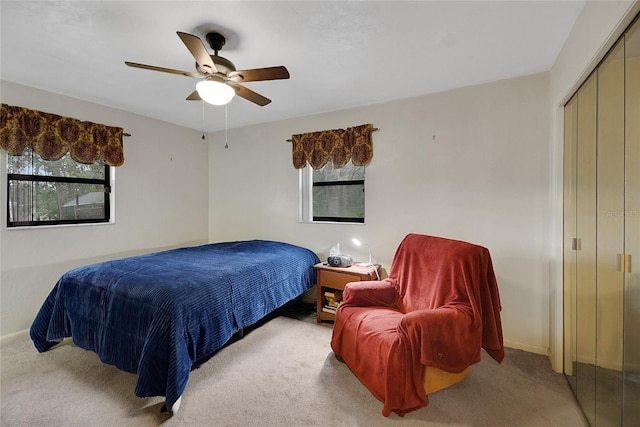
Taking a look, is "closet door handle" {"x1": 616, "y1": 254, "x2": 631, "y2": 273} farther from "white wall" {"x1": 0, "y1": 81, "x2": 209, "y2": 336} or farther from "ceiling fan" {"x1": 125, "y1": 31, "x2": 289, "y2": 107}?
"white wall" {"x1": 0, "y1": 81, "x2": 209, "y2": 336}

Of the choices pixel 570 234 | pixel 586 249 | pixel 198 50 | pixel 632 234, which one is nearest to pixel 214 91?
pixel 198 50

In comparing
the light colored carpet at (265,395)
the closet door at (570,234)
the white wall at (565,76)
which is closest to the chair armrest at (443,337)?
the light colored carpet at (265,395)

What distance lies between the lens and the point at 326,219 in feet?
12.0

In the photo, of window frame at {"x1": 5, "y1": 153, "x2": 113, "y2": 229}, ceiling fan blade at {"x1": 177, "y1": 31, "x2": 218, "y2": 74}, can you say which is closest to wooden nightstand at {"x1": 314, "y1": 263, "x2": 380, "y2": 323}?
ceiling fan blade at {"x1": 177, "y1": 31, "x2": 218, "y2": 74}

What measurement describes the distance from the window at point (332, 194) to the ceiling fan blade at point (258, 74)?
1730 millimetres

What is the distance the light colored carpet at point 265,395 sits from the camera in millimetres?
1659

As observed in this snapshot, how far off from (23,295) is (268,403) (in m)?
2.73

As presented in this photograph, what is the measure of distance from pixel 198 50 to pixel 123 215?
2.71 meters

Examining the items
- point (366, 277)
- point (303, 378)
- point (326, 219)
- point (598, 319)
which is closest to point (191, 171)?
point (326, 219)

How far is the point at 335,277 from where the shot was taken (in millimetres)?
2975

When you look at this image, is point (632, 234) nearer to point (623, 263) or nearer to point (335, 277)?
point (623, 263)

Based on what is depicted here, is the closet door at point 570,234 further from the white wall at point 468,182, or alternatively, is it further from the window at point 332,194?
the window at point 332,194

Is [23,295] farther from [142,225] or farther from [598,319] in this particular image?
[598,319]

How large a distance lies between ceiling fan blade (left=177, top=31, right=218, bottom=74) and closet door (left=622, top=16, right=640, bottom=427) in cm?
204
